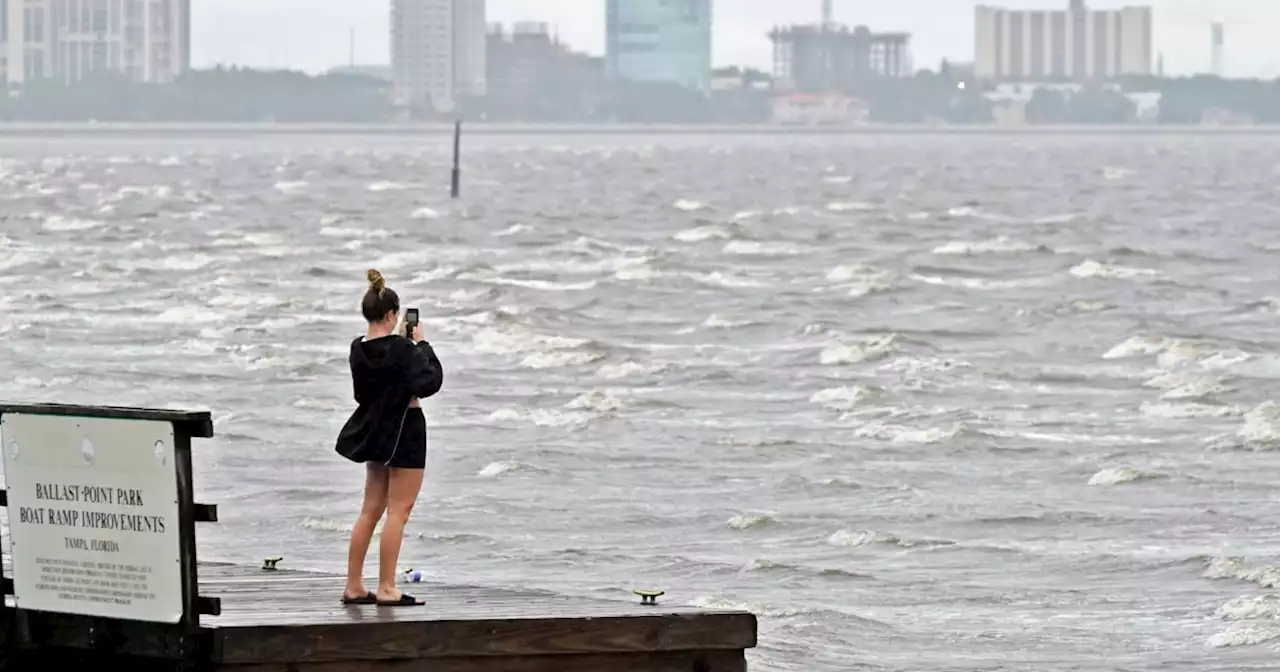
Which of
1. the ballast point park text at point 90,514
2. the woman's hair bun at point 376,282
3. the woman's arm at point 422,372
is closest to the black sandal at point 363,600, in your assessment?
the woman's arm at point 422,372

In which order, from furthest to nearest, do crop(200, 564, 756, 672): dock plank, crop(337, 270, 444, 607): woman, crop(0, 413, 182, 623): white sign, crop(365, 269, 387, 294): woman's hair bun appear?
crop(337, 270, 444, 607): woman < crop(365, 269, 387, 294): woman's hair bun < crop(200, 564, 756, 672): dock plank < crop(0, 413, 182, 623): white sign

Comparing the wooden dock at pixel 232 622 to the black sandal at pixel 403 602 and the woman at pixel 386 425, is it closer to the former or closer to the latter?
the black sandal at pixel 403 602

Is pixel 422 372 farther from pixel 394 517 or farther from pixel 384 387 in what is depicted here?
pixel 394 517

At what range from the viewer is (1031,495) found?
861 inches

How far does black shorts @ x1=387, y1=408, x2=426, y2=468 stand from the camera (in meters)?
10.4

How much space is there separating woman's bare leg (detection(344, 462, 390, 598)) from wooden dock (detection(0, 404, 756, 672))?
4.7 inches

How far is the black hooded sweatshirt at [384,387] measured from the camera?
1021cm

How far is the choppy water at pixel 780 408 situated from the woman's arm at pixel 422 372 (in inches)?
202

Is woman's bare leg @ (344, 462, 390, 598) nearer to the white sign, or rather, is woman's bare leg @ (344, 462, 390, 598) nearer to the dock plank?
the dock plank

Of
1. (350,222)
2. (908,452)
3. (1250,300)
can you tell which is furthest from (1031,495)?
(350,222)

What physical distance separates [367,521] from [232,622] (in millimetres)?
969

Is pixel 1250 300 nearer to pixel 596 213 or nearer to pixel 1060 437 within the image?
pixel 1060 437

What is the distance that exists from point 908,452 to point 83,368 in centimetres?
1107

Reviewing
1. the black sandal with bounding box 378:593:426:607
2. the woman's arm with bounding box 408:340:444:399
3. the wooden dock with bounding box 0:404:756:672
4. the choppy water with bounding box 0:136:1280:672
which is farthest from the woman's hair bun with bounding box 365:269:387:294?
the choppy water with bounding box 0:136:1280:672
